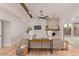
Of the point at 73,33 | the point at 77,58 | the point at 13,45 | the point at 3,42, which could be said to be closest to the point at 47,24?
the point at 73,33

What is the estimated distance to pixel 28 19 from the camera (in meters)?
2.48

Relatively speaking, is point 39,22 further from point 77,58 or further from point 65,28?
point 77,58

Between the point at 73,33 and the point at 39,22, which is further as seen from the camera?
the point at 39,22

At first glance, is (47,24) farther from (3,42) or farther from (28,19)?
(3,42)

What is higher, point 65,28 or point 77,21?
point 77,21

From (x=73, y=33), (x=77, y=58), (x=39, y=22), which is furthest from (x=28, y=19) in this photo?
(x=77, y=58)

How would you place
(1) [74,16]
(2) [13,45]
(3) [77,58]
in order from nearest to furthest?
(3) [77,58], (2) [13,45], (1) [74,16]

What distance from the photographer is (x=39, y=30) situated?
2.58 metres

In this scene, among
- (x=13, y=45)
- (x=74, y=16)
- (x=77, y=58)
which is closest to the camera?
(x=77, y=58)

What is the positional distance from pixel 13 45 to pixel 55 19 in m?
1.09

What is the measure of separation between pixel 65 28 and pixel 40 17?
612mm

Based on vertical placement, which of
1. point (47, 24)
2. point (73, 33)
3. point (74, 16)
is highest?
point (74, 16)

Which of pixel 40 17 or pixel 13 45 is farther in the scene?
pixel 40 17

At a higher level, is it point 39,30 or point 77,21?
point 77,21
